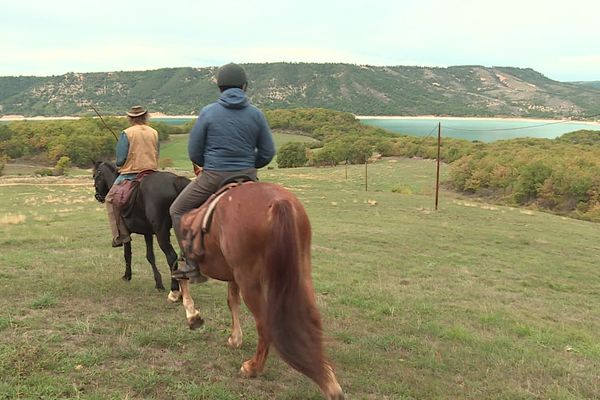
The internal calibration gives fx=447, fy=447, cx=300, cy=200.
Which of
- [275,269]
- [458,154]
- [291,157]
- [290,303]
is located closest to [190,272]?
[275,269]

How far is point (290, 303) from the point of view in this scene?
12.3ft

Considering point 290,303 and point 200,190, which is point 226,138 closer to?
point 200,190

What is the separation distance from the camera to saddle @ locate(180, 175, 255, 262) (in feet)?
15.2

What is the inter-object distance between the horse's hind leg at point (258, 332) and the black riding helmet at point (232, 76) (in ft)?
7.47

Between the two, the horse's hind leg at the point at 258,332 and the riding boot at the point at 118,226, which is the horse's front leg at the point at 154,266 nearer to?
the riding boot at the point at 118,226

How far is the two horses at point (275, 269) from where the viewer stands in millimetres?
3650

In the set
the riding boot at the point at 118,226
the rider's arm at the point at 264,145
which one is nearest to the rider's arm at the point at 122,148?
the riding boot at the point at 118,226

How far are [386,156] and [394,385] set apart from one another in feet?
357

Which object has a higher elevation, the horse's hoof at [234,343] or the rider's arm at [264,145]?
the rider's arm at [264,145]

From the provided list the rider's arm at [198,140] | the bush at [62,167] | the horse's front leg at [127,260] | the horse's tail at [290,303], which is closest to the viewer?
the horse's tail at [290,303]

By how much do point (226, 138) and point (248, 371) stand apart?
245 cm

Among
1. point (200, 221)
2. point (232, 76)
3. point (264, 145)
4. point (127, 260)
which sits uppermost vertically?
point (232, 76)

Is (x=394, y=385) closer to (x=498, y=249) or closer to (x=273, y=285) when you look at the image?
(x=273, y=285)

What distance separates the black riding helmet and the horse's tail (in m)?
1.75
